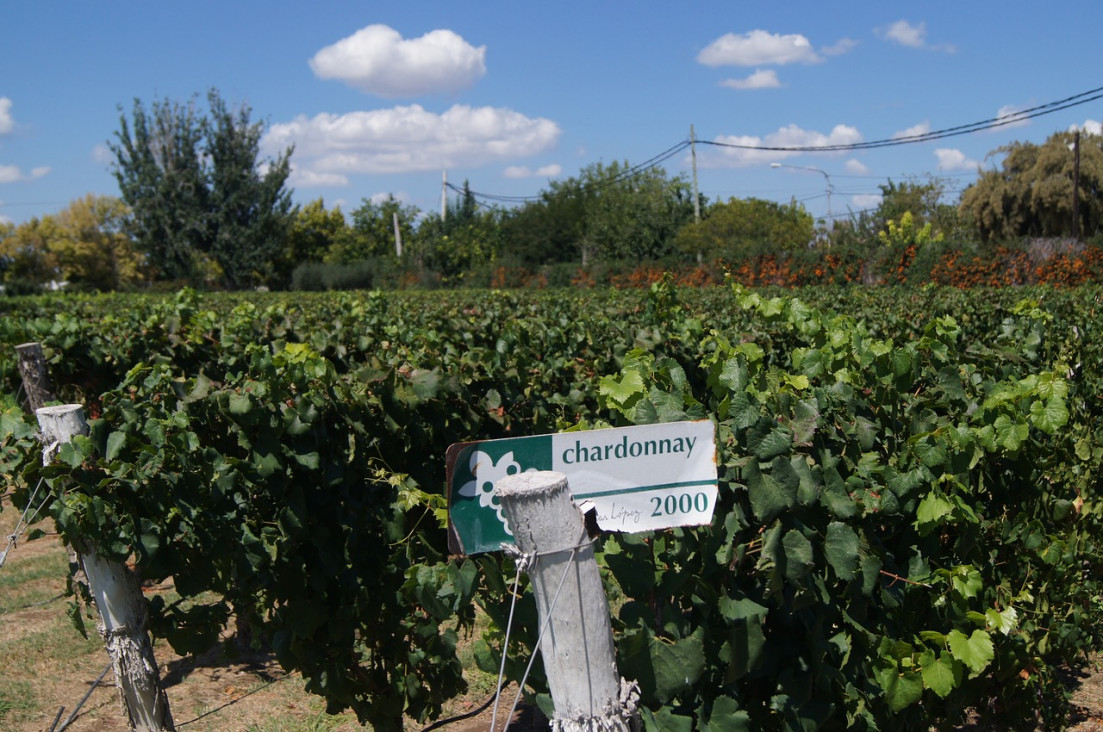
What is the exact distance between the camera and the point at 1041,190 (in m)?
34.8

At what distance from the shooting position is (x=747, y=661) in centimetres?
199

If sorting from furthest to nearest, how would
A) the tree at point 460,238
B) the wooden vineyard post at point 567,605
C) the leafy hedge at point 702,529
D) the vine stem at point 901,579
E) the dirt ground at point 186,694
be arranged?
1. the tree at point 460,238
2. the dirt ground at point 186,694
3. the vine stem at point 901,579
4. the leafy hedge at point 702,529
5. the wooden vineyard post at point 567,605

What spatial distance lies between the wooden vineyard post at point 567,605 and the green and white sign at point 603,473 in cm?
9

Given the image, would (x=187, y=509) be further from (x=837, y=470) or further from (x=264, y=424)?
(x=837, y=470)

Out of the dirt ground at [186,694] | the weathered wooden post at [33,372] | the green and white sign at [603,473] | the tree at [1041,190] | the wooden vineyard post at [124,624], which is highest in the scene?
the tree at [1041,190]

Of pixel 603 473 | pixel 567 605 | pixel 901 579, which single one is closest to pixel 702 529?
pixel 603 473

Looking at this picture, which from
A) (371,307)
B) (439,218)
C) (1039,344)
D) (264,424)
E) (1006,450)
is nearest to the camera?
(1006,450)

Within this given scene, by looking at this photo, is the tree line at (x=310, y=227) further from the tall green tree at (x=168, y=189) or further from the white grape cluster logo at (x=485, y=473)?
the white grape cluster logo at (x=485, y=473)

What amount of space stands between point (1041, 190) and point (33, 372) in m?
37.3

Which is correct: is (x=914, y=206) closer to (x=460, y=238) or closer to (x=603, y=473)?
(x=460, y=238)

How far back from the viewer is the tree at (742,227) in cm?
4322

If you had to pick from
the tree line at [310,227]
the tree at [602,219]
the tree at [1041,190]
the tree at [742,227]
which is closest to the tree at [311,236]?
the tree line at [310,227]

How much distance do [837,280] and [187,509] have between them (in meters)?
24.1

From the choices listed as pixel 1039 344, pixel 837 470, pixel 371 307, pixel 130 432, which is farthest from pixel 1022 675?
pixel 371 307
